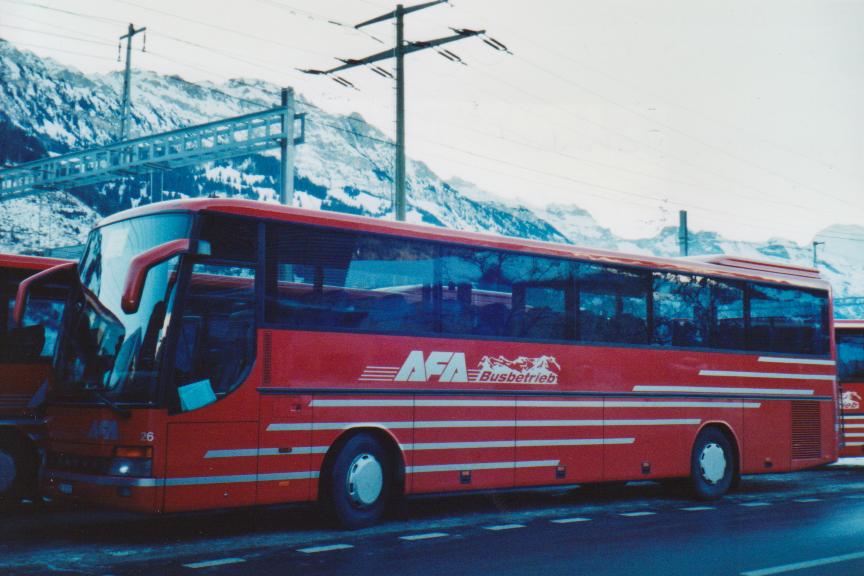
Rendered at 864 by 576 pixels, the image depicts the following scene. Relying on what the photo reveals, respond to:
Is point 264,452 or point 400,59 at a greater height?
point 400,59

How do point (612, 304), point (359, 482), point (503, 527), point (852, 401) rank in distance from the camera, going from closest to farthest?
point (359, 482), point (503, 527), point (612, 304), point (852, 401)

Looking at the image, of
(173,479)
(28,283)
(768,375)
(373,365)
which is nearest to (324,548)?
(173,479)

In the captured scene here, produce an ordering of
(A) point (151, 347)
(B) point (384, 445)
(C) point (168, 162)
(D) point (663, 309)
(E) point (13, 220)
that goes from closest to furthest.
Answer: (A) point (151, 347) < (B) point (384, 445) < (D) point (663, 309) < (C) point (168, 162) < (E) point (13, 220)

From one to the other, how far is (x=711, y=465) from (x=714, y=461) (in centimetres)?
9

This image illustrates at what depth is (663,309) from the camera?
14.0 metres

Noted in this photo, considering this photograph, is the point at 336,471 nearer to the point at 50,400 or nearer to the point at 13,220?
the point at 50,400

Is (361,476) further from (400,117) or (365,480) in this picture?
(400,117)

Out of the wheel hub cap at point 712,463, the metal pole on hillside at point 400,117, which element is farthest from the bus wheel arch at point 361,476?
the metal pole on hillside at point 400,117

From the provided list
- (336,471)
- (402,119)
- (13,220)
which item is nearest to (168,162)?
(402,119)

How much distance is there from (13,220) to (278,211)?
11263cm

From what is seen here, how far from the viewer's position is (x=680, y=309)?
1430cm

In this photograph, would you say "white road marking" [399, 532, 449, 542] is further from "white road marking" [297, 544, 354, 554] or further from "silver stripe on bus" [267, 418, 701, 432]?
"silver stripe on bus" [267, 418, 701, 432]

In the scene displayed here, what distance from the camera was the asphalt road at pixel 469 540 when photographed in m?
8.45

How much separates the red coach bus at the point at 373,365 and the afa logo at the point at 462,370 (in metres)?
0.02
